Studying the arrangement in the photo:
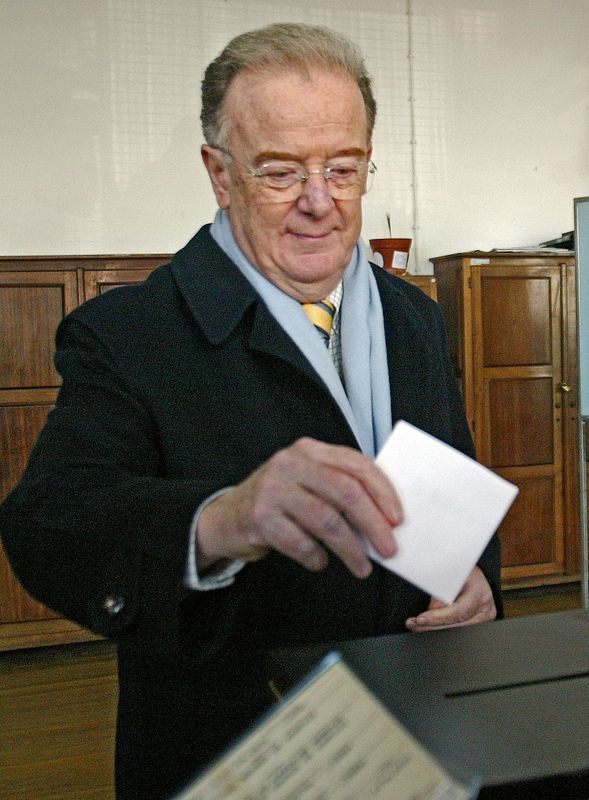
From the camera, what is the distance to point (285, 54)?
4.32 ft

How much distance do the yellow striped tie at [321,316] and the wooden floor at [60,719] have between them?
2274 mm

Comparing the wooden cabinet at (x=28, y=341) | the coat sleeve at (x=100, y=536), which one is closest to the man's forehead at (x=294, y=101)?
the coat sleeve at (x=100, y=536)

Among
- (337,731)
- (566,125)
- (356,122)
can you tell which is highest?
(566,125)

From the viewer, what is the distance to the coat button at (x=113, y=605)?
40.0 inches

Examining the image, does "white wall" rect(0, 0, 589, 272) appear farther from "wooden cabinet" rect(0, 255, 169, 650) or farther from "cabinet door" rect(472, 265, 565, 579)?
"cabinet door" rect(472, 265, 565, 579)

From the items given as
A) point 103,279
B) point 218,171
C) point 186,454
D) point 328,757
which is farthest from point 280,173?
point 103,279

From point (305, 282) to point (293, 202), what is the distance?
118 millimetres

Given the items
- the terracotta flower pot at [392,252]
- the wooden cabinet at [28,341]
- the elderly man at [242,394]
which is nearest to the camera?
the elderly man at [242,394]

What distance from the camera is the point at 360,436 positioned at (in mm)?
1345

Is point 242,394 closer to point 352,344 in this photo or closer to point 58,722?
point 352,344

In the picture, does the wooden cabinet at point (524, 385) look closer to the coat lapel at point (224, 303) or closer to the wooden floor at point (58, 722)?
the wooden floor at point (58, 722)

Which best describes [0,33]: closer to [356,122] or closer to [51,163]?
[51,163]

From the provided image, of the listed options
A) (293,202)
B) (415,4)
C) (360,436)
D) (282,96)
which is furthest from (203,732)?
(415,4)

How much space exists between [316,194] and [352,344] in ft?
0.74
